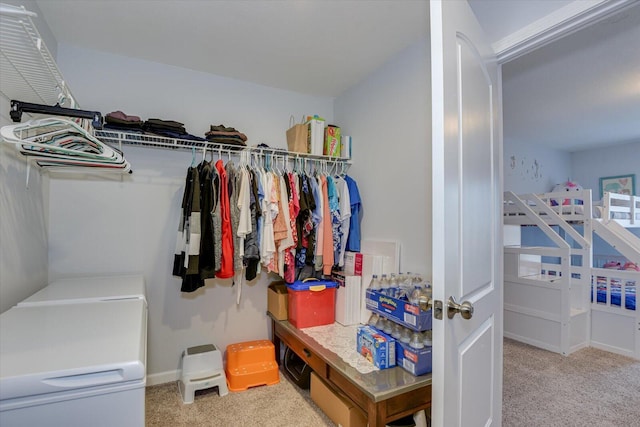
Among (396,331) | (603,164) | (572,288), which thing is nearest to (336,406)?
(396,331)

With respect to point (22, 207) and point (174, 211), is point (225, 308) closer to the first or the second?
point (174, 211)

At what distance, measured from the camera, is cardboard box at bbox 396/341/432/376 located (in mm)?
1549

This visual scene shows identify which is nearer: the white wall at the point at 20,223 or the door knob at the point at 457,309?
the door knob at the point at 457,309

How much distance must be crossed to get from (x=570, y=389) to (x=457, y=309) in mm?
2084

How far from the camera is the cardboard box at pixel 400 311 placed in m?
1.53

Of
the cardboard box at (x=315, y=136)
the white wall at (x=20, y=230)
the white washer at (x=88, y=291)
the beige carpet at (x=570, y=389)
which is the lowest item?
the beige carpet at (x=570, y=389)

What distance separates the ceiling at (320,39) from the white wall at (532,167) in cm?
138

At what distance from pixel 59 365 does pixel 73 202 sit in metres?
1.75

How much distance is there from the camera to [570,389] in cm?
226

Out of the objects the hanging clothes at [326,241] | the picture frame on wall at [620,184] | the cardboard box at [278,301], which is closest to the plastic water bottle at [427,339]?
the hanging clothes at [326,241]

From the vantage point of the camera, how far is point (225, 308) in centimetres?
258

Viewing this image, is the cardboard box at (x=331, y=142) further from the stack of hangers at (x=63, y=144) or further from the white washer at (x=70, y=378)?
the white washer at (x=70, y=378)

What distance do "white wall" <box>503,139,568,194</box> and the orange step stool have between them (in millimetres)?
3819

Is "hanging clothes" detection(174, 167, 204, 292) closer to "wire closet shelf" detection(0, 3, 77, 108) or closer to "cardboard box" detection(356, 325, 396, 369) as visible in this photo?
"wire closet shelf" detection(0, 3, 77, 108)
